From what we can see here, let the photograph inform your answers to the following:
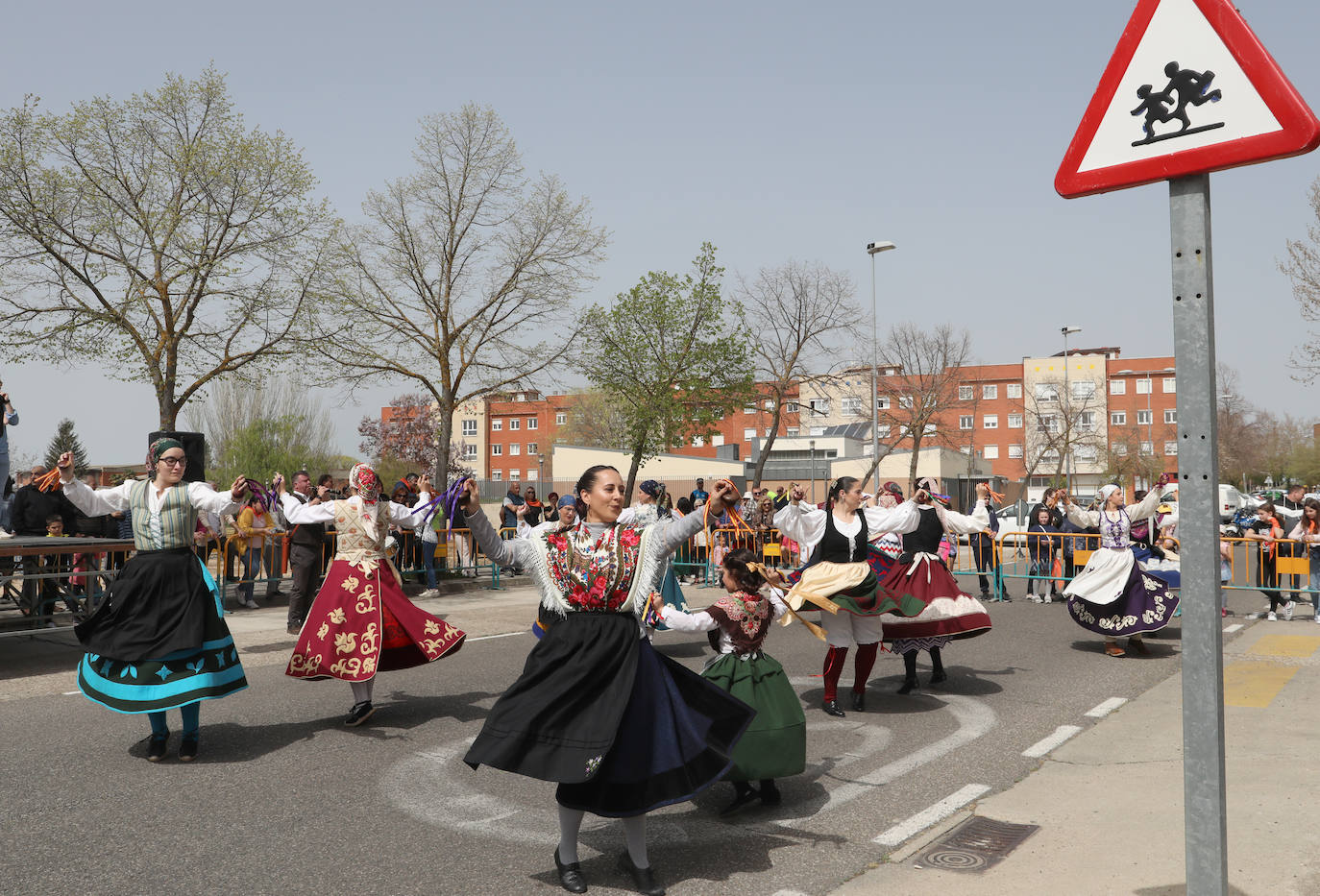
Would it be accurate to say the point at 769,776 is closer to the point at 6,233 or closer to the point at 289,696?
the point at 289,696

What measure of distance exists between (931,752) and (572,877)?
3.24m

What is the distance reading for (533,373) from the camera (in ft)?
76.2

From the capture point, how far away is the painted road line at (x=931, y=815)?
4.96m

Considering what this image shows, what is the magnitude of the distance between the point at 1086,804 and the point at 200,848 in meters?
4.54

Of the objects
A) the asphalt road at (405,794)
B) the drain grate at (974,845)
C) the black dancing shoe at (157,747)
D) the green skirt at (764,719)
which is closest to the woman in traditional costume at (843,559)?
the asphalt road at (405,794)

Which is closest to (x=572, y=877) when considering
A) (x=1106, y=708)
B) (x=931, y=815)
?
(x=931, y=815)

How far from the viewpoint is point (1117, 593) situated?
10820mm

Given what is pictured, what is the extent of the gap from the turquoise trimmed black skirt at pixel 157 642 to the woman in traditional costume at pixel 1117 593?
8773 millimetres

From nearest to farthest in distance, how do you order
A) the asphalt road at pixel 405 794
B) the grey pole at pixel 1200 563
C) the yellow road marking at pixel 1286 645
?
the grey pole at pixel 1200 563 → the asphalt road at pixel 405 794 → the yellow road marking at pixel 1286 645

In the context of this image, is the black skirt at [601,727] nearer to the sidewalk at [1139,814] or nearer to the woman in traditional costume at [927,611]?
the sidewalk at [1139,814]

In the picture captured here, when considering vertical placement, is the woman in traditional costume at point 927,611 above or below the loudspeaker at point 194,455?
below

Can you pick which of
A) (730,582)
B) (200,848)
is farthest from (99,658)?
(730,582)

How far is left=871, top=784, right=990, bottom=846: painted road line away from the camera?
4.96 m

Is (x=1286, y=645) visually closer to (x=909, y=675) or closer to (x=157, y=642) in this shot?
(x=909, y=675)
